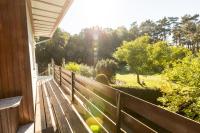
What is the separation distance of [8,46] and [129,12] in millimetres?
77647

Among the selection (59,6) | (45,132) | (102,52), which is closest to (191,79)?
(59,6)

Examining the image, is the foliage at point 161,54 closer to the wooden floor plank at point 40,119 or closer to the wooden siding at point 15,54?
the wooden floor plank at point 40,119

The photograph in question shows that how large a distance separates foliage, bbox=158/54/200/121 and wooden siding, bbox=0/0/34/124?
8970 mm

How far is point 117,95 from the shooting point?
248cm

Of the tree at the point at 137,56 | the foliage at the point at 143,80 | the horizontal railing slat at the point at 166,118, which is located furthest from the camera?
the tree at the point at 137,56

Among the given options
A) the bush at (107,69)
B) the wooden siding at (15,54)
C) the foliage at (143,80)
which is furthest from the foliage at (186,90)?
the bush at (107,69)

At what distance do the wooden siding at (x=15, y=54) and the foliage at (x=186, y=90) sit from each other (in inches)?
353

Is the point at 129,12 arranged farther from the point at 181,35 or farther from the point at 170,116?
the point at 170,116

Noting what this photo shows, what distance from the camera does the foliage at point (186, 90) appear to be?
1088cm

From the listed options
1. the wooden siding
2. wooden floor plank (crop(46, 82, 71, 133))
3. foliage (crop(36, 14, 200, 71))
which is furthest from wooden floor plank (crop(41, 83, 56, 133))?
foliage (crop(36, 14, 200, 71))

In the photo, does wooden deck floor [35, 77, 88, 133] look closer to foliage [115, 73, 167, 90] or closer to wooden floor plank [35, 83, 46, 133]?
wooden floor plank [35, 83, 46, 133]

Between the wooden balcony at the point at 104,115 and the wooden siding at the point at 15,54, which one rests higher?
the wooden siding at the point at 15,54

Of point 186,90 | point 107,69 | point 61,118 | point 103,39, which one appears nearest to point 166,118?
point 61,118

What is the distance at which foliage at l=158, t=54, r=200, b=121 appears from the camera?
10883mm
